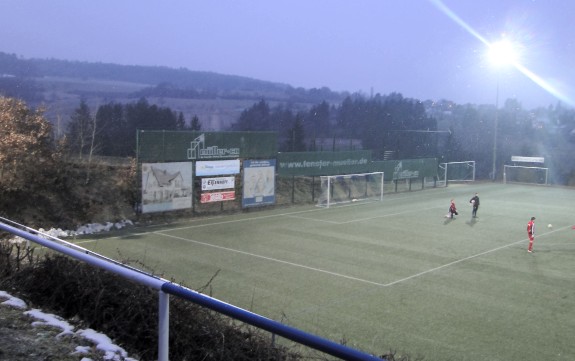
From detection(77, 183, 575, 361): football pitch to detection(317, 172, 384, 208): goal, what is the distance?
3.34 meters

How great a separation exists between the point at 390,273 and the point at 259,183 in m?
15.5

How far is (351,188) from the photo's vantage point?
132ft

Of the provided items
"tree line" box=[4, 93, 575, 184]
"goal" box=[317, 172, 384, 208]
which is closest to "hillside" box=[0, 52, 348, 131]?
"tree line" box=[4, 93, 575, 184]

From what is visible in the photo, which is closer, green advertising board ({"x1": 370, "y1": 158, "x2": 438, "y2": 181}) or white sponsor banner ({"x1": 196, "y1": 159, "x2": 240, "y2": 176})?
white sponsor banner ({"x1": 196, "y1": 159, "x2": 240, "y2": 176})

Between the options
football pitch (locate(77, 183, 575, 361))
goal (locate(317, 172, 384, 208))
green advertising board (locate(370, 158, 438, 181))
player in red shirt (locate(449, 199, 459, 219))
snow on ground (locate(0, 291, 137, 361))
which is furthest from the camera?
green advertising board (locate(370, 158, 438, 181))

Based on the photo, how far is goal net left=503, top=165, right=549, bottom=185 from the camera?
57.1 metres

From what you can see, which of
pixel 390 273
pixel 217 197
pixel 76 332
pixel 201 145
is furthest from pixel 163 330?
pixel 217 197

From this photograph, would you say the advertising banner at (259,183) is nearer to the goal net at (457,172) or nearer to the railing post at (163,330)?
the goal net at (457,172)

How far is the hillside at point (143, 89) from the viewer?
57.4m

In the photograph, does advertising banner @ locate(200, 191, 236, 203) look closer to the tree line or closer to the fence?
the tree line

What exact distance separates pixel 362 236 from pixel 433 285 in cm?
825

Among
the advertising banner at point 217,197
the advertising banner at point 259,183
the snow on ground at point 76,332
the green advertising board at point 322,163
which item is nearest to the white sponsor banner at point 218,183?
the advertising banner at point 217,197

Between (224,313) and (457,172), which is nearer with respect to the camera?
(224,313)

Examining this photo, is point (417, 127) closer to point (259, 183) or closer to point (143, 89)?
point (143, 89)
